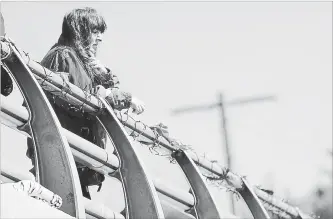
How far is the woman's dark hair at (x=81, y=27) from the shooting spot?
7957mm

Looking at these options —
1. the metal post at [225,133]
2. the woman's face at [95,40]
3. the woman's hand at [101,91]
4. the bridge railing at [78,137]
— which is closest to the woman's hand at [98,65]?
the woman's face at [95,40]

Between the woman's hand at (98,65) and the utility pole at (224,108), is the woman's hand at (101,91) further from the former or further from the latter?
the utility pole at (224,108)

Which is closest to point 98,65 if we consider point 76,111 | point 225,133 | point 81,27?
point 81,27

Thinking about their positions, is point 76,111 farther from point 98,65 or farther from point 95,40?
point 95,40

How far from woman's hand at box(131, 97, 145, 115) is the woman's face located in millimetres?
627

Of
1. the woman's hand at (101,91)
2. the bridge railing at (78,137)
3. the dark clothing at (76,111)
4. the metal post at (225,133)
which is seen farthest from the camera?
the metal post at (225,133)

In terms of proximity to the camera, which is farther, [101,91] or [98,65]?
[98,65]

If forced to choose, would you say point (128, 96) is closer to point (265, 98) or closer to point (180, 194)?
point (180, 194)

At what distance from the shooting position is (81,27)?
7.99m

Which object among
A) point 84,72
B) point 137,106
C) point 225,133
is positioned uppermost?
point 225,133

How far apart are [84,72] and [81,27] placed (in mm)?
606

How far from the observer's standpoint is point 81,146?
6730 mm

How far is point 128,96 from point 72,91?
1.08m

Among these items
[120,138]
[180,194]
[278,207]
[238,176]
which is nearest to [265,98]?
[278,207]
